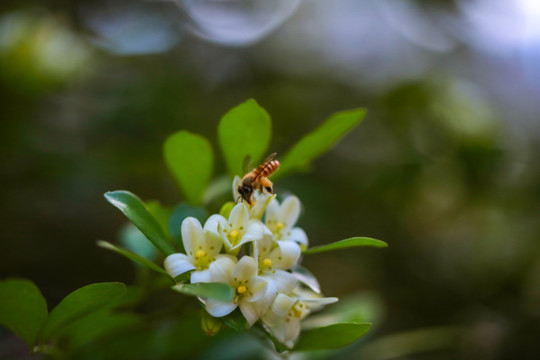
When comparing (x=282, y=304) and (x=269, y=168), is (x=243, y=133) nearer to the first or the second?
(x=269, y=168)

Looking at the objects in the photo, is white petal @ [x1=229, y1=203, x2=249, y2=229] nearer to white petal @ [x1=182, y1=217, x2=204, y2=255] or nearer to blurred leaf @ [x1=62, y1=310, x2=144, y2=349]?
white petal @ [x1=182, y1=217, x2=204, y2=255]

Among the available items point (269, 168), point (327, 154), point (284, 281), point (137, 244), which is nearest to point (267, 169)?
point (269, 168)

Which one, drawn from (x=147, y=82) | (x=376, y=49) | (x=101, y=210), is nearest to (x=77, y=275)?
(x=101, y=210)

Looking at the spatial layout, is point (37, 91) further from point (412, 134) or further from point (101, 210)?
point (412, 134)

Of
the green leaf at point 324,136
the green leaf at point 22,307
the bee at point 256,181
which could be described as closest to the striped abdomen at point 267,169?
the bee at point 256,181

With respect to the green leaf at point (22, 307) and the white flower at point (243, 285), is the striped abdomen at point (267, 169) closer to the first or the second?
the white flower at point (243, 285)

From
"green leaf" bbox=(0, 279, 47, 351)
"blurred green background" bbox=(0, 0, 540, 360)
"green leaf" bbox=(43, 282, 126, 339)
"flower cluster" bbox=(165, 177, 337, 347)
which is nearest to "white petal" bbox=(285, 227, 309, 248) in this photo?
"flower cluster" bbox=(165, 177, 337, 347)
